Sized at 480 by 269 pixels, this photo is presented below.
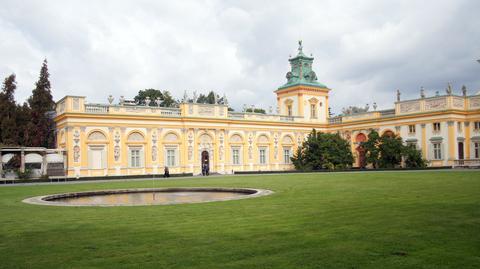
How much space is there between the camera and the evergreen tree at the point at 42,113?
4766cm

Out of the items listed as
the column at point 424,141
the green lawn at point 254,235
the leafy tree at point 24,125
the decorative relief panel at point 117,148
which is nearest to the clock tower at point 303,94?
the column at point 424,141

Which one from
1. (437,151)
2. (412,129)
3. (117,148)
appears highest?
(412,129)

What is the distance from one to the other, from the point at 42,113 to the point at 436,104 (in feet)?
133

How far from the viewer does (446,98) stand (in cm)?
4428

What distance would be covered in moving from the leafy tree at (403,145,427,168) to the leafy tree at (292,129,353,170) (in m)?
5.99

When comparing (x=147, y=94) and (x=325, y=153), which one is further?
(x=147, y=94)

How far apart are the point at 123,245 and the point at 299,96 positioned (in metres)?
48.7

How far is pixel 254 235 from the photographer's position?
8477mm

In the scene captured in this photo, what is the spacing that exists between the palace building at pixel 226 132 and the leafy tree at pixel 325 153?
4090mm

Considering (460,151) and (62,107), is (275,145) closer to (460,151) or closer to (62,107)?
(460,151)

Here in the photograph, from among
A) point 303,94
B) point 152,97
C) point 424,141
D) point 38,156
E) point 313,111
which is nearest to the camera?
point 38,156

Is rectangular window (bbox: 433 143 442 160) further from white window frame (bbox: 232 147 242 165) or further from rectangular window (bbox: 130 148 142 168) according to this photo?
rectangular window (bbox: 130 148 142 168)

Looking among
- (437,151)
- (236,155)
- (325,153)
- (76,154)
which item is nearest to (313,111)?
(325,153)

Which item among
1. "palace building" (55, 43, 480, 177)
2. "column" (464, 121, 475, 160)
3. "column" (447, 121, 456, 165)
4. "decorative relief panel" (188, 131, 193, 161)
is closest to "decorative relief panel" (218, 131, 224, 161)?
"palace building" (55, 43, 480, 177)
